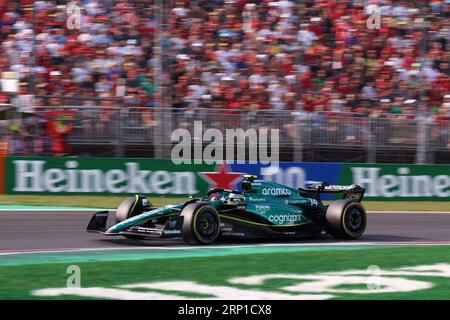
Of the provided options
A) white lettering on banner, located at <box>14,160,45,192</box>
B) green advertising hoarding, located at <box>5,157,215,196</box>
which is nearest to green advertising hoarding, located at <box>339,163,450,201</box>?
green advertising hoarding, located at <box>5,157,215,196</box>

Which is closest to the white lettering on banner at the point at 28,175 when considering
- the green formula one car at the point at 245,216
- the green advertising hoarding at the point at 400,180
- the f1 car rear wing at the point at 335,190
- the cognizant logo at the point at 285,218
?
the green advertising hoarding at the point at 400,180

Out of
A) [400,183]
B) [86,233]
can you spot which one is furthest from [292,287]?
[400,183]

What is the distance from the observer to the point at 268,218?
11383 millimetres

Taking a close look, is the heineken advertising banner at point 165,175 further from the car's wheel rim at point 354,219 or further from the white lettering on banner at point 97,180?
the car's wheel rim at point 354,219

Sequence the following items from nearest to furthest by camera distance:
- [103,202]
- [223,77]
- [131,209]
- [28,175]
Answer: [131,209] < [103,202] < [28,175] < [223,77]

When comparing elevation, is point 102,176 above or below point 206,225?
above

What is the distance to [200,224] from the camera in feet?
35.2

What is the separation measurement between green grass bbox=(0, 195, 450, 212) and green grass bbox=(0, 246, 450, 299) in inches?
285

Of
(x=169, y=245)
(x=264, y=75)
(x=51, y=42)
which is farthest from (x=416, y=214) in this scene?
(x=51, y=42)

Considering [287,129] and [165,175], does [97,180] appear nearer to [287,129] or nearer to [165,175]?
[165,175]

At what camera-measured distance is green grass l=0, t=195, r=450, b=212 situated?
17.2m

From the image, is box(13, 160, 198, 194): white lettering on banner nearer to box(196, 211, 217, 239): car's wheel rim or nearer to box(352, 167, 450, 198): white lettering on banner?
box(352, 167, 450, 198): white lettering on banner

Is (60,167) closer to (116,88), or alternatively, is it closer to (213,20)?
(116,88)

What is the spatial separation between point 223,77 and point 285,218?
28.2 feet
